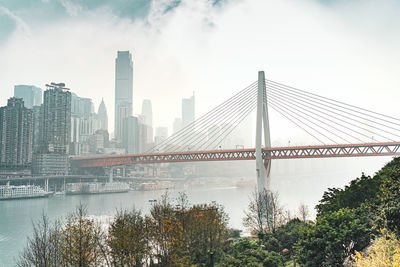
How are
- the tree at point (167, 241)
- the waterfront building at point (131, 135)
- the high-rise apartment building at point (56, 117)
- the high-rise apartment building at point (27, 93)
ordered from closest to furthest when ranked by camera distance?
the tree at point (167, 241) < the high-rise apartment building at point (56, 117) < the waterfront building at point (131, 135) < the high-rise apartment building at point (27, 93)

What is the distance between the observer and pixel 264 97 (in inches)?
1215

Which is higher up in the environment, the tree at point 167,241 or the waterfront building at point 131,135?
the waterfront building at point 131,135

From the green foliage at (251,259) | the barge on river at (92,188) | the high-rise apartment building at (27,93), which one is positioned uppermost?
the high-rise apartment building at (27,93)

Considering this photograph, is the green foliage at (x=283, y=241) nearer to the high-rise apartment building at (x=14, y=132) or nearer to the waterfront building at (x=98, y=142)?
the high-rise apartment building at (x=14, y=132)

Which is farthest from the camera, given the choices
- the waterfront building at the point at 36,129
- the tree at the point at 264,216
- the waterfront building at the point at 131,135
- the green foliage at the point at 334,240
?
the waterfront building at the point at 131,135

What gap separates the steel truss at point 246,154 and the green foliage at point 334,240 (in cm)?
1901

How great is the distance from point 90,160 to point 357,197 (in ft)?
188

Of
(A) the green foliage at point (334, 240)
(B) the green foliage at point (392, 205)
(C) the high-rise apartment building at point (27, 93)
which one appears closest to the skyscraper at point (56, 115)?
(A) the green foliage at point (334, 240)

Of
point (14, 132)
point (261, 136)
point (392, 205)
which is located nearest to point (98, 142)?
point (14, 132)

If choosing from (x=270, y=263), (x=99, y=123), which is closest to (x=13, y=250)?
(x=270, y=263)

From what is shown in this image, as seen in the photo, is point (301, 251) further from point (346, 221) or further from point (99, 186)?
point (99, 186)

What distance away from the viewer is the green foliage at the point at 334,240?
9.33m

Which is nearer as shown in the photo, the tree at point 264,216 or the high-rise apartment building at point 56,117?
the tree at point 264,216

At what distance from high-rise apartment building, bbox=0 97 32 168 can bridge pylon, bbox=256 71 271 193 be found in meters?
59.2
